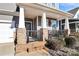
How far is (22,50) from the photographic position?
17.0 ft

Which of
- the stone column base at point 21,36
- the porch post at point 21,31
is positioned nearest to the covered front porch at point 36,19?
the porch post at point 21,31

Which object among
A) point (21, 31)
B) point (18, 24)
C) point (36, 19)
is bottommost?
point (21, 31)

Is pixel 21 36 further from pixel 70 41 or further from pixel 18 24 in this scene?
pixel 70 41

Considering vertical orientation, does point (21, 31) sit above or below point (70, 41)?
above

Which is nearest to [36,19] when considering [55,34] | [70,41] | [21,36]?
[55,34]

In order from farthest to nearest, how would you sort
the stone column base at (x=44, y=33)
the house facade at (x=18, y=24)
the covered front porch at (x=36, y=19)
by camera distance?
the stone column base at (x=44, y=33)
the covered front porch at (x=36, y=19)
the house facade at (x=18, y=24)

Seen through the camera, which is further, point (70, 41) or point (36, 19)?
point (36, 19)

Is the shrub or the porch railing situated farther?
the porch railing

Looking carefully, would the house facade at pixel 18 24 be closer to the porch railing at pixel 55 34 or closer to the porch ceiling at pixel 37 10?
the porch ceiling at pixel 37 10

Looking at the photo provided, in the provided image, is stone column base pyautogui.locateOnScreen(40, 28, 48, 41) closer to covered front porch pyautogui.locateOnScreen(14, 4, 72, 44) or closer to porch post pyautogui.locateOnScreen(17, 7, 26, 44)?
covered front porch pyautogui.locateOnScreen(14, 4, 72, 44)

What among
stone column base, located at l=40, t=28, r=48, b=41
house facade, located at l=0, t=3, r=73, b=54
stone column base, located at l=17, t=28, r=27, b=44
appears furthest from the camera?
stone column base, located at l=40, t=28, r=48, b=41

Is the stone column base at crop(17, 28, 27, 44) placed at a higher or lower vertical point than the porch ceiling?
lower

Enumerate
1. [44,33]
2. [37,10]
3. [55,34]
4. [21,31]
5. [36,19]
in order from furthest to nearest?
1. [36,19]
2. [44,33]
3. [37,10]
4. [55,34]
5. [21,31]

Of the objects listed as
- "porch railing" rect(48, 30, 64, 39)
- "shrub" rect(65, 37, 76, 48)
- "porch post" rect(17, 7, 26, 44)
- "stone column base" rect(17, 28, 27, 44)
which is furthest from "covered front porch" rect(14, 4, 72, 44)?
"shrub" rect(65, 37, 76, 48)
